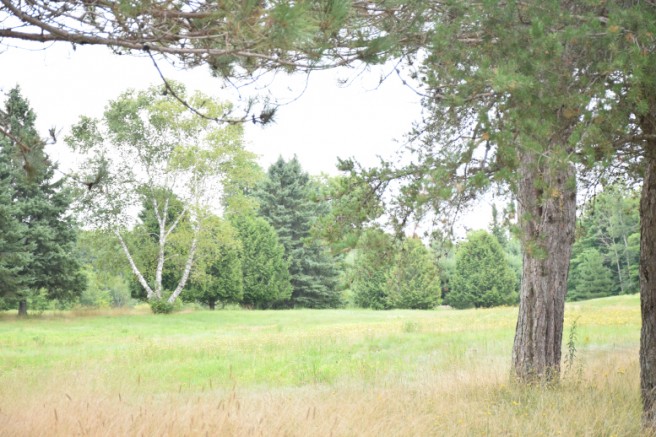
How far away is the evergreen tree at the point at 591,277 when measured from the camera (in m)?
41.8

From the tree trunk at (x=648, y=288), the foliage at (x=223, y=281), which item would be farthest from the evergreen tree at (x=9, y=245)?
the tree trunk at (x=648, y=288)

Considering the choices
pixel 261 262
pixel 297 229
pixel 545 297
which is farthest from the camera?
pixel 297 229

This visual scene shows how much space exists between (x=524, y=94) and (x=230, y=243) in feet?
80.5

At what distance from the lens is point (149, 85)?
2648 cm

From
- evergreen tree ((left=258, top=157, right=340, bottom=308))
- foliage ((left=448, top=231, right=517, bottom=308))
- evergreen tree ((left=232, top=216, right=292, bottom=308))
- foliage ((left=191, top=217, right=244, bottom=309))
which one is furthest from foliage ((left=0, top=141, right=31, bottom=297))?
foliage ((left=448, top=231, right=517, bottom=308))

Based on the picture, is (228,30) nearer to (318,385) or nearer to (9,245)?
(318,385)

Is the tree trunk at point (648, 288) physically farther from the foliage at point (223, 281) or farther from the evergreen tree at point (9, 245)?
the foliage at point (223, 281)

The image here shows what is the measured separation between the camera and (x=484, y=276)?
40.1 metres

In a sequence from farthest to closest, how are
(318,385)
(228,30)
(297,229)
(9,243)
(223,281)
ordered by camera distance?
(297,229) → (223,281) → (9,243) → (318,385) → (228,30)

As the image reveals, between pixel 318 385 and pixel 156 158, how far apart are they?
19884 millimetres

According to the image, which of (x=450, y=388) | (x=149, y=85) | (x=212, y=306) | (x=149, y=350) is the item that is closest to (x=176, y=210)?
(x=149, y=85)

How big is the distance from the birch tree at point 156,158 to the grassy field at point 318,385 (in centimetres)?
848

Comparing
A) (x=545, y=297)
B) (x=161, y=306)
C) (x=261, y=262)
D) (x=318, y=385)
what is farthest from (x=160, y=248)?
(x=545, y=297)

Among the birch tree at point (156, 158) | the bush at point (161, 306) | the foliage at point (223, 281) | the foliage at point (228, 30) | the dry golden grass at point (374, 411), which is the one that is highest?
the birch tree at point (156, 158)
